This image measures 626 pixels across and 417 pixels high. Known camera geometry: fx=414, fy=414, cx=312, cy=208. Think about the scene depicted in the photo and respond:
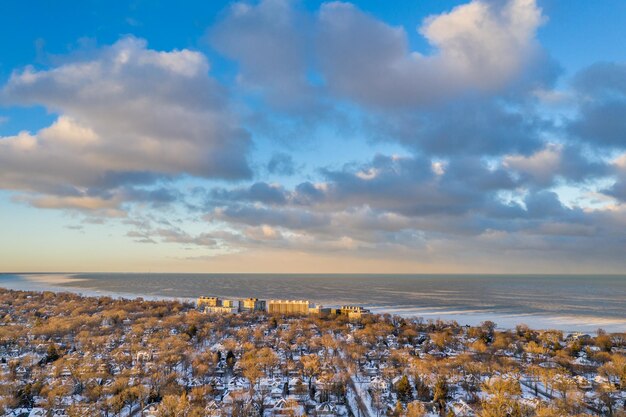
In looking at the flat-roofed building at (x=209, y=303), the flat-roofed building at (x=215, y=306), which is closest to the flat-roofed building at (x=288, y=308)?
the flat-roofed building at (x=215, y=306)

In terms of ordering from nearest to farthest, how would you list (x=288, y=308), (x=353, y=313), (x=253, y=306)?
(x=353, y=313) < (x=288, y=308) < (x=253, y=306)

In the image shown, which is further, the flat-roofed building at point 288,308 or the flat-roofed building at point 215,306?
the flat-roofed building at point 288,308

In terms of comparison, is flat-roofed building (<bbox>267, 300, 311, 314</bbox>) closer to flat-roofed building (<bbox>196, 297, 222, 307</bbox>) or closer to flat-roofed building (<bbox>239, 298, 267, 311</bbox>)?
flat-roofed building (<bbox>239, 298, 267, 311</bbox>)

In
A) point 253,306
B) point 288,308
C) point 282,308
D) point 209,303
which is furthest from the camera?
point 209,303

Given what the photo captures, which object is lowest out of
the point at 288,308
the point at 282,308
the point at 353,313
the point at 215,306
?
the point at 215,306

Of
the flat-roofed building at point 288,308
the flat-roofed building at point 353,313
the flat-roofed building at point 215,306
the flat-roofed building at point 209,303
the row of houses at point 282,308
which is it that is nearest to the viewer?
the flat-roofed building at point 353,313

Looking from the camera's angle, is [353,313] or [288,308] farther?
[288,308]

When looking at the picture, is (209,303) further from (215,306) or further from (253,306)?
(253,306)

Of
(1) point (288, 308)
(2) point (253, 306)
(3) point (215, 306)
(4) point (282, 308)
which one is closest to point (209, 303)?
(3) point (215, 306)

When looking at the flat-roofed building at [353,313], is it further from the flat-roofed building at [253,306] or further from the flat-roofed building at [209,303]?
the flat-roofed building at [209,303]

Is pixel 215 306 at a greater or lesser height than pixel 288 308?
lesser

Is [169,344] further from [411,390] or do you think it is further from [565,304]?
[565,304]

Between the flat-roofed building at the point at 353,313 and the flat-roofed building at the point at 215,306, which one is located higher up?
the flat-roofed building at the point at 353,313
